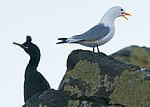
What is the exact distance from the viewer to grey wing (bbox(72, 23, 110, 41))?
10.1 meters

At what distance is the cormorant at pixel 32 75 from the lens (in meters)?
9.54

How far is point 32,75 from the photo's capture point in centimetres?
959

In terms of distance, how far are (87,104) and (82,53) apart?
1.60m

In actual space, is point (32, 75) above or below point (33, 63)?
below

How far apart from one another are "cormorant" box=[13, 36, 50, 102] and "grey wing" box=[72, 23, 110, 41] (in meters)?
1.17

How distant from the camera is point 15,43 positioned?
31.8ft

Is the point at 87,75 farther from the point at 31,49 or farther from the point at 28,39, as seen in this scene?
the point at 28,39

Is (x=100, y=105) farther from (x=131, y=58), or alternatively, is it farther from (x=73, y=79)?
(x=131, y=58)

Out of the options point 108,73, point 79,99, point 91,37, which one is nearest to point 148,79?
point 108,73

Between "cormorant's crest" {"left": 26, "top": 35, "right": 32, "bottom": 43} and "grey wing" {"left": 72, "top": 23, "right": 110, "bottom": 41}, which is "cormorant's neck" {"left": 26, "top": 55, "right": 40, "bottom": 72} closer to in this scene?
"cormorant's crest" {"left": 26, "top": 35, "right": 32, "bottom": 43}

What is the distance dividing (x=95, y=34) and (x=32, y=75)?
1.91 m

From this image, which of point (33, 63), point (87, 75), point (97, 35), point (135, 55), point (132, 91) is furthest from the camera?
point (135, 55)

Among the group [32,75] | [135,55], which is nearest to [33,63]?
[32,75]

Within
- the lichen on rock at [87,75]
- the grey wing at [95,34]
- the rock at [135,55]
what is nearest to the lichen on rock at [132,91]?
the lichen on rock at [87,75]
